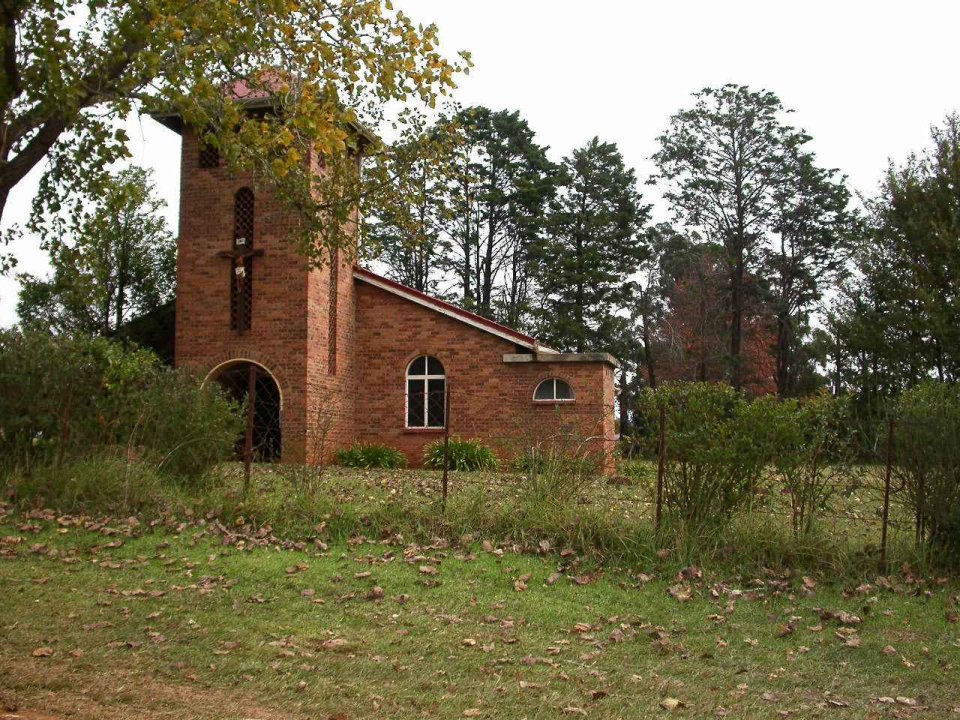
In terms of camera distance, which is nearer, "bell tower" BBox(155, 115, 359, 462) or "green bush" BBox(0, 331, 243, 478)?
"green bush" BBox(0, 331, 243, 478)

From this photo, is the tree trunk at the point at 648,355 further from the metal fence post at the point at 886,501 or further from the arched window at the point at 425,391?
the metal fence post at the point at 886,501

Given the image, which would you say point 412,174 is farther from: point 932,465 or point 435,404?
point 435,404

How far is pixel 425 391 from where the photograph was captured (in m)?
23.5

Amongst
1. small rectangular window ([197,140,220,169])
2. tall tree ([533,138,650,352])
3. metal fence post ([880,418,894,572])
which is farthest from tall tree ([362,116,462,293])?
tall tree ([533,138,650,352])

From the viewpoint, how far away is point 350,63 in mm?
9359

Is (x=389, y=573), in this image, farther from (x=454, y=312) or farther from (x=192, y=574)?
(x=454, y=312)

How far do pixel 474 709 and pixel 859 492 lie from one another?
18.6 feet

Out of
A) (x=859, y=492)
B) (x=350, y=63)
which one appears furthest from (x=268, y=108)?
(x=859, y=492)

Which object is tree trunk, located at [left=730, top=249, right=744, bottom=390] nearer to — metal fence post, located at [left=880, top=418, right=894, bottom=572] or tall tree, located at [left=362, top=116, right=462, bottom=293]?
tall tree, located at [left=362, top=116, right=462, bottom=293]

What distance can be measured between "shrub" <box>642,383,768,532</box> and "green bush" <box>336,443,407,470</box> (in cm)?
1235

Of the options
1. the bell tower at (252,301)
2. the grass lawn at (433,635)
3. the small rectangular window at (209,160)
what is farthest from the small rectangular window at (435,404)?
the grass lawn at (433,635)

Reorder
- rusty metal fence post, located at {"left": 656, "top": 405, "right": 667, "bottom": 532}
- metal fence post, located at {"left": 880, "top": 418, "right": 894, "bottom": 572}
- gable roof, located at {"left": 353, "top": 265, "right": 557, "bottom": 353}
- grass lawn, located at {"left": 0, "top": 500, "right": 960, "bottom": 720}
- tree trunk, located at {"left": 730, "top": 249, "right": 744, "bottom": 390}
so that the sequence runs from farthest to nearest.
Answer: tree trunk, located at {"left": 730, "top": 249, "right": 744, "bottom": 390}, gable roof, located at {"left": 353, "top": 265, "right": 557, "bottom": 353}, rusty metal fence post, located at {"left": 656, "top": 405, "right": 667, "bottom": 532}, metal fence post, located at {"left": 880, "top": 418, "right": 894, "bottom": 572}, grass lawn, located at {"left": 0, "top": 500, "right": 960, "bottom": 720}

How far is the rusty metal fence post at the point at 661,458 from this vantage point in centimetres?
1003

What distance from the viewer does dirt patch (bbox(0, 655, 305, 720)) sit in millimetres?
5730
